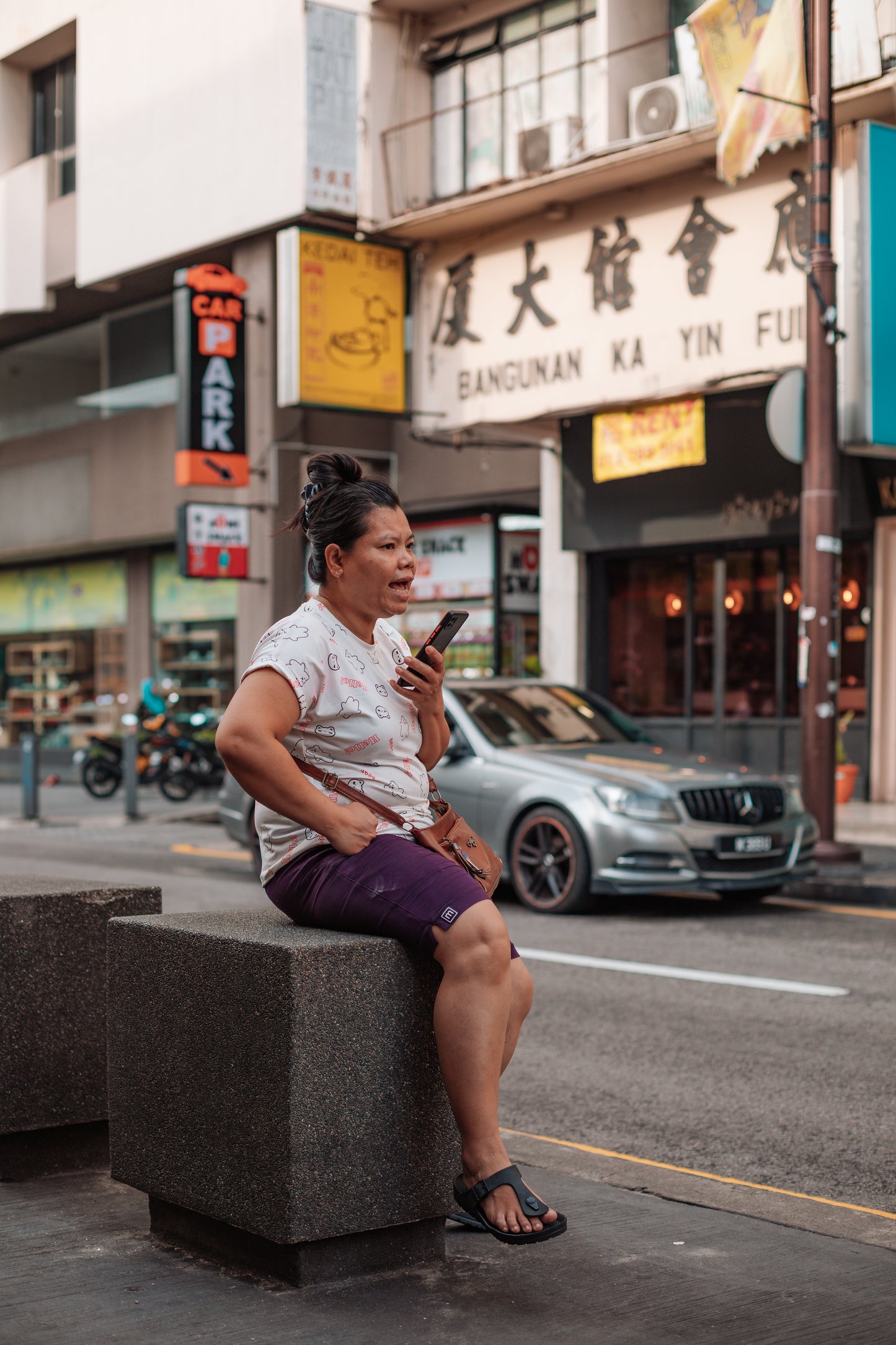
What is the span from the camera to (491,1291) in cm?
345

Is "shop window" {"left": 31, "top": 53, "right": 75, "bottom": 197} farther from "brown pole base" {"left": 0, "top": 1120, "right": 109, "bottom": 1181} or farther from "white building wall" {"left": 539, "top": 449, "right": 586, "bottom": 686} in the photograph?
"brown pole base" {"left": 0, "top": 1120, "right": 109, "bottom": 1181}

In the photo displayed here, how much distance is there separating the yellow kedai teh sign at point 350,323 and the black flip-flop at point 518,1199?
17.5m

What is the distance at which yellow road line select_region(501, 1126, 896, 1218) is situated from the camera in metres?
4.41

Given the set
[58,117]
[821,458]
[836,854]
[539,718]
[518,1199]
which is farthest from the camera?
[58,117]

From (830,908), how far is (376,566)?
26.2ft

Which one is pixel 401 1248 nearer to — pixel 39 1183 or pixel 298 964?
pixel 298 964

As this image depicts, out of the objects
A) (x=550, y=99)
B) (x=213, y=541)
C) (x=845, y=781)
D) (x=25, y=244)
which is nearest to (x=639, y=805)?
(x=845, y=781)

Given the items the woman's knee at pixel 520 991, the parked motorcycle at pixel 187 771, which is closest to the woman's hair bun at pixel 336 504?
the woman's knee at pixel 520 991

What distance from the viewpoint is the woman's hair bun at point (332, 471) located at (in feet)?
13.0

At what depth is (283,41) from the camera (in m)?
21.9

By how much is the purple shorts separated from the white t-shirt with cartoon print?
0.23 ft

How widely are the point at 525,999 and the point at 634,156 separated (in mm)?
15306

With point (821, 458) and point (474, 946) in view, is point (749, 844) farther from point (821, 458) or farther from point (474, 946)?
point (474, 946)

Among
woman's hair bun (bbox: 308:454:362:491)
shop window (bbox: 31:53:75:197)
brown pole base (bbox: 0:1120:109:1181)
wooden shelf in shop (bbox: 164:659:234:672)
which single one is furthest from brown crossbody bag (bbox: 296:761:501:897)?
shop window (bbox: 31:53:75:197)
